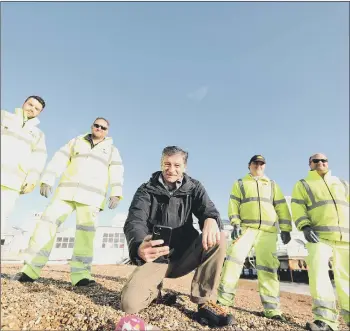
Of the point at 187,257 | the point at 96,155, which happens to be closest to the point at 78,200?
the point at 96,155

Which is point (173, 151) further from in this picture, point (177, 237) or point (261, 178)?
point (261, 178)

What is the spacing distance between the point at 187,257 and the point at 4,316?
198cm

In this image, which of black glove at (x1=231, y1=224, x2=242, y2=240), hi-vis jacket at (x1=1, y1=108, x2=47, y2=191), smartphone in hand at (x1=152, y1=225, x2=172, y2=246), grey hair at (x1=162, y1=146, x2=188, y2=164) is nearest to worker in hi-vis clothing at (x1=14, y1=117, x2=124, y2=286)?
hi-vis jacket at (x1=1, y1=108, x2=47, y2=191)

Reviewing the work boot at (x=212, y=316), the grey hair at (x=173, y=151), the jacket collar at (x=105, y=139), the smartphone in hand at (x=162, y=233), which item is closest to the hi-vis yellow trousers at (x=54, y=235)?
the jacket collar at (x=105, y=139)

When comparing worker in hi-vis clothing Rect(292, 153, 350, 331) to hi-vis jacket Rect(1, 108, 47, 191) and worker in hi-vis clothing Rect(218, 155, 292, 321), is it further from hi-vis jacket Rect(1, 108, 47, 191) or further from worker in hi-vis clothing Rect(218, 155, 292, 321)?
hi-vis jacket Rect(1, 108, 47, 191)

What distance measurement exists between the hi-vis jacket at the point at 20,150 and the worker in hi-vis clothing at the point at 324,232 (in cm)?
456

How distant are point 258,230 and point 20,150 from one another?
178 inches

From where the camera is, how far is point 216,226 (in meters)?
3.01

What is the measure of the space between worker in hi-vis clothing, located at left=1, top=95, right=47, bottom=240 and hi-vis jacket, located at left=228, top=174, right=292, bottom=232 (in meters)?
3.82

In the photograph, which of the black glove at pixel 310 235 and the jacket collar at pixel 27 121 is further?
the jacket collar at pixel 27 121

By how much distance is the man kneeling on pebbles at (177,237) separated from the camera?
2902 millimetres

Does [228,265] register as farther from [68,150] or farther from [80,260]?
[68,150]

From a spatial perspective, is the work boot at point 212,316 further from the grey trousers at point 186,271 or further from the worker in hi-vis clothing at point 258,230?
the worker in hi-vis clothing at point 258,230

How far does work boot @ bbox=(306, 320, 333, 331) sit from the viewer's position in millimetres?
3074
